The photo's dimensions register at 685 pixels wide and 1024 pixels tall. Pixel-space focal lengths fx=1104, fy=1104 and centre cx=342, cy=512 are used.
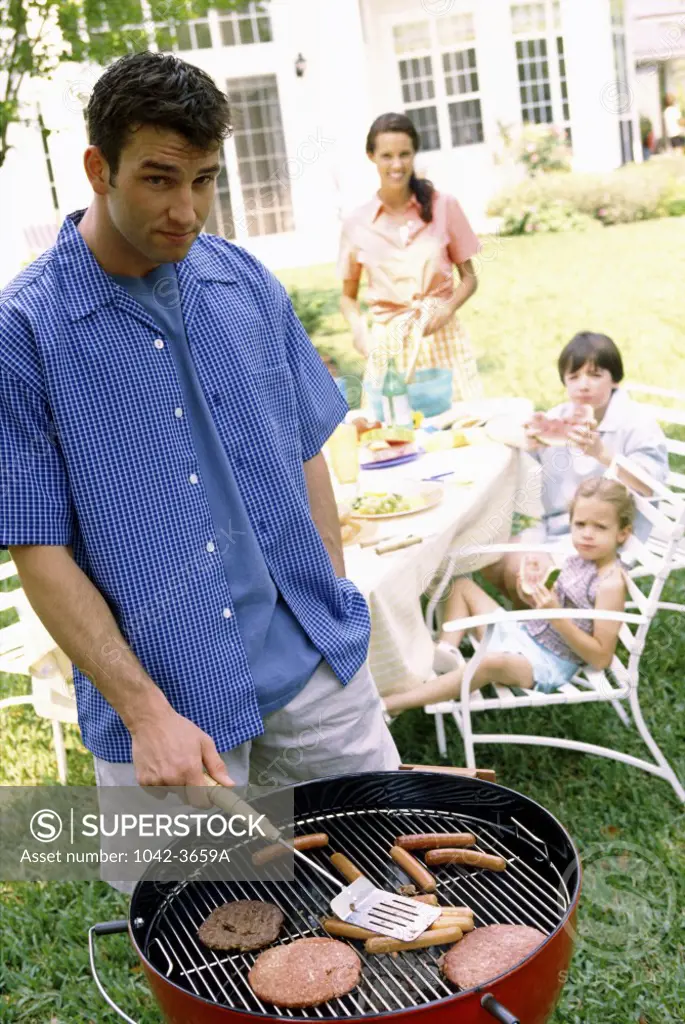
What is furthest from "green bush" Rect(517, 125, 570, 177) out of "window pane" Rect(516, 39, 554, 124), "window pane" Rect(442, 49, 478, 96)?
"window pane" Rect(442, 49, 478, 96)

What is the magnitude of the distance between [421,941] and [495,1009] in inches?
7.9

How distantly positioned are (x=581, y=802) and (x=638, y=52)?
12.0m

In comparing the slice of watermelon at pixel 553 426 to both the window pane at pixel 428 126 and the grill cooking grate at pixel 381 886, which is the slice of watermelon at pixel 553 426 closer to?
the grill cooking grate at pixel 381 886

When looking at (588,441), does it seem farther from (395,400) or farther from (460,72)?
(460,72)

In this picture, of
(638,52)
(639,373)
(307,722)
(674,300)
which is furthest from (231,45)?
(307,722)

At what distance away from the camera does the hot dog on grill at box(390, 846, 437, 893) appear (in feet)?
5.49

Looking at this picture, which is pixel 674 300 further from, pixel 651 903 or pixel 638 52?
pixel 651 903

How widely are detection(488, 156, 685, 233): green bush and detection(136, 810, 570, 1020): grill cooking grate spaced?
1251cm

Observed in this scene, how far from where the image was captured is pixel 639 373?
8.61m

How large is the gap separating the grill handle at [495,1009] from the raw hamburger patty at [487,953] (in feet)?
0.12

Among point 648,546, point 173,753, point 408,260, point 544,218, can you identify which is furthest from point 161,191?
point 544,218

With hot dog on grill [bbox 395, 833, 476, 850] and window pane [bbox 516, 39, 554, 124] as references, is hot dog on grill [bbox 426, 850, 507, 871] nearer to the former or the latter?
hot dog on grill [bbox 395, 833, 476, 850]

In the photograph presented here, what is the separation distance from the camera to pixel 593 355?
417cm

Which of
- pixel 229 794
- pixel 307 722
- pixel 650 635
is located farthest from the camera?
pixel 650 635
